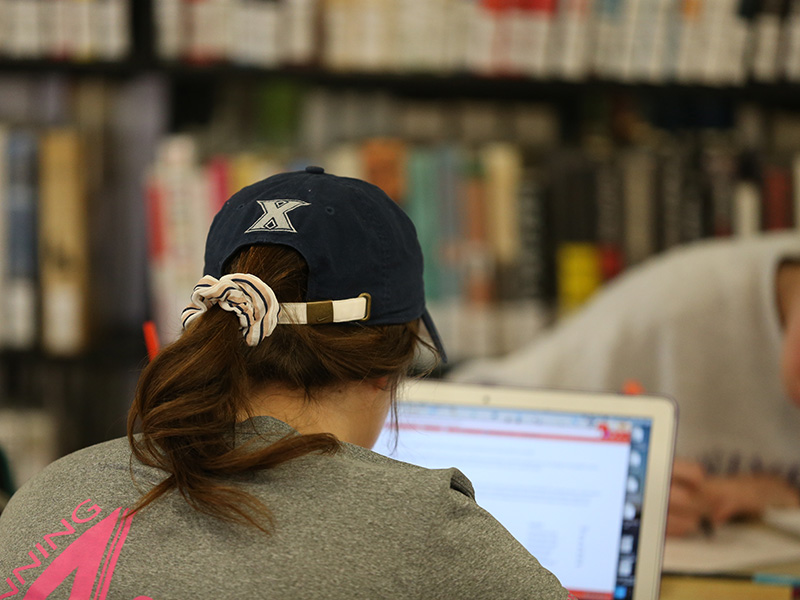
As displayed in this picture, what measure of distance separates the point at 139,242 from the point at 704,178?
3.99 feet

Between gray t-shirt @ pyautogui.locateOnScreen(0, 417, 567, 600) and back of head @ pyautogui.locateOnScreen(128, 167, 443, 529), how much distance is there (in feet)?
0.06

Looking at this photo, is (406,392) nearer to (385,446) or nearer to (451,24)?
(385,446)

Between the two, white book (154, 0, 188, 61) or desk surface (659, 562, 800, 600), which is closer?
desk surface (659, 562, 800, 600)

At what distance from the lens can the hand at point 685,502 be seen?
44.5 inches

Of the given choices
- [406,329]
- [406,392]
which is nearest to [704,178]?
[406,392]

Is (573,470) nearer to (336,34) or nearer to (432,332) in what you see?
(432,332)

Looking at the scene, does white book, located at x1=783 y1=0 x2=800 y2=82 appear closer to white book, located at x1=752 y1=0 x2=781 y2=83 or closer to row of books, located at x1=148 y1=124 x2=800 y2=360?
white book, located at x1=752 y1=0 x2=781 y2=83

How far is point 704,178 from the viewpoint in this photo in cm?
163

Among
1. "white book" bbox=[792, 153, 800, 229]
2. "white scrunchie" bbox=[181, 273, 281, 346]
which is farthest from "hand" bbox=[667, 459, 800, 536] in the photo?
"white scrunchie" bbox=[181, 273, 281, 346]

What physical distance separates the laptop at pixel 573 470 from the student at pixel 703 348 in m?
0.70

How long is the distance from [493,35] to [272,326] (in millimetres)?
1157

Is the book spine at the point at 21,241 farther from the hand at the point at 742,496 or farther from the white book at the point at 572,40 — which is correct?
the hand at the point at 742,496

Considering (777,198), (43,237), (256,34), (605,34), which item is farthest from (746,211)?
(43,237)

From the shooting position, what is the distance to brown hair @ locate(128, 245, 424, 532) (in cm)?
59
